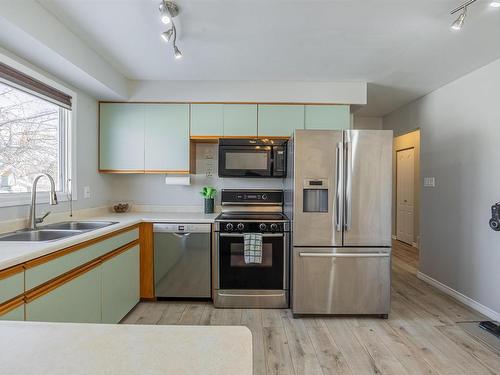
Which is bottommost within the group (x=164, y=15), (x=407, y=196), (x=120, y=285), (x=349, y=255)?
(x=120, y=285)

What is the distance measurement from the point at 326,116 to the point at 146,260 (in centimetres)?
250

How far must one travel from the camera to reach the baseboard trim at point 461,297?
8.11 feet

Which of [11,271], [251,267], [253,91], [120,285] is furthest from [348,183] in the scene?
[11,271]

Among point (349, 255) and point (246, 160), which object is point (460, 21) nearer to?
point (349, 255)

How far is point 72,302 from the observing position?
1666 mm

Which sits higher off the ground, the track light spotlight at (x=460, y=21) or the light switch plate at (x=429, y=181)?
the track light spotlight at (x=460, y=21)

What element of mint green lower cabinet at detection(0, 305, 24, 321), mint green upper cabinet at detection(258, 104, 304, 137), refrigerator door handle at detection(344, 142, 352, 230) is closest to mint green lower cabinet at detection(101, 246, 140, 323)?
mint green lower cabinet at detection(0, 305, 24, 321)

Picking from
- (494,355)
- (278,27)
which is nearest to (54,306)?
(278,27)

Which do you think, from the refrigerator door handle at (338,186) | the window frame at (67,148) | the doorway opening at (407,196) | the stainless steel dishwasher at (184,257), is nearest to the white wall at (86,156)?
the window frame at (67,148)

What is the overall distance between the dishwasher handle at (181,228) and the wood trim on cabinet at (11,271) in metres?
1.41

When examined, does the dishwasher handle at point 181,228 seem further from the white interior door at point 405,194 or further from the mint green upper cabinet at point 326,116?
the white interior door at point 405,194

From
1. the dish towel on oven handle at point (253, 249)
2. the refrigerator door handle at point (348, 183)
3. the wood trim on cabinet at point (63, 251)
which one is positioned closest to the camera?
the wood trim on cabinet at point (63, 251)

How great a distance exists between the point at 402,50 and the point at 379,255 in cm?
182

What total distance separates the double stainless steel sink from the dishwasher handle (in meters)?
0.49
